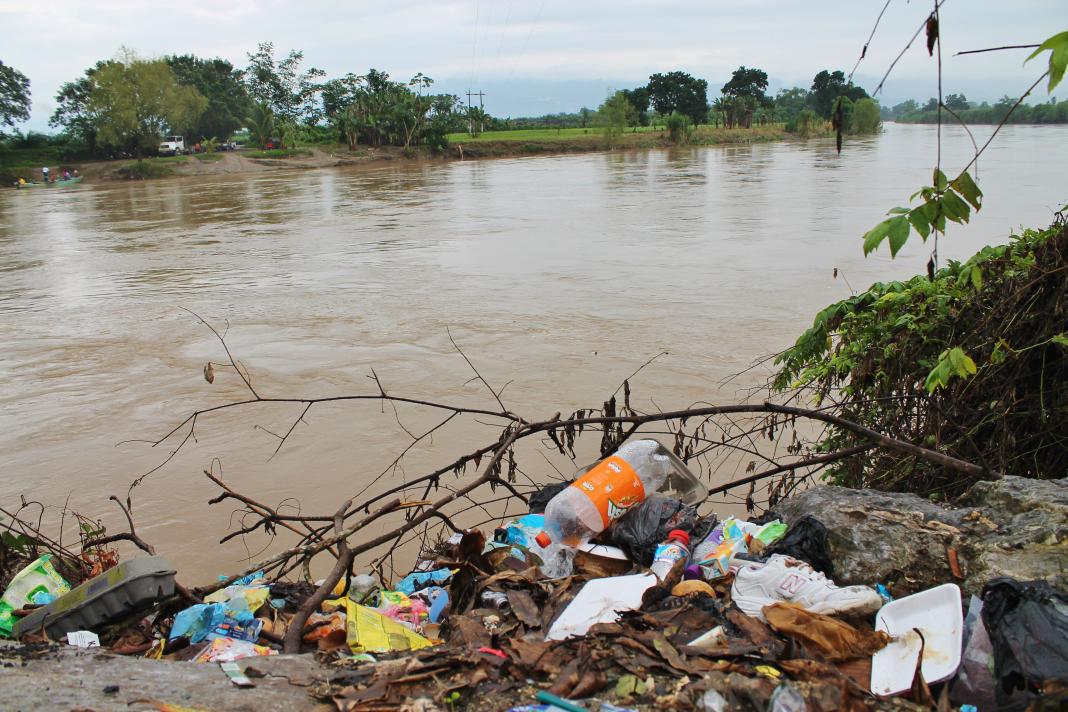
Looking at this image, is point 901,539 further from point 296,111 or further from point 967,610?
point 296,111

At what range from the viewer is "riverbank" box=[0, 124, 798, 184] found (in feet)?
137

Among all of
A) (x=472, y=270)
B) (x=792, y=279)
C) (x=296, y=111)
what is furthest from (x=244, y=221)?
(x=296, y=111)

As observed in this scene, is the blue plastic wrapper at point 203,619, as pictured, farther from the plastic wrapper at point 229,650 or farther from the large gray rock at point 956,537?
the large gray rock at point 956,537

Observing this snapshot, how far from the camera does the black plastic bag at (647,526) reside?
8.38 ft

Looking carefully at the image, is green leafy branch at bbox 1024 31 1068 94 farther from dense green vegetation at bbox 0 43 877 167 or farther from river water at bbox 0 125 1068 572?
Result: dense green vegetation at bbox 0 43 877 167

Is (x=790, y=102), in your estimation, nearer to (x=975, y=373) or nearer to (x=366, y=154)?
(x=366, y=154)

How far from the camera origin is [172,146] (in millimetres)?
49531

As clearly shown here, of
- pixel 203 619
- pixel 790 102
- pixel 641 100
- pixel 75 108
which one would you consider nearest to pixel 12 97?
pixel 75 108

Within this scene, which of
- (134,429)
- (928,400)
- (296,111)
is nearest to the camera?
(928,400)

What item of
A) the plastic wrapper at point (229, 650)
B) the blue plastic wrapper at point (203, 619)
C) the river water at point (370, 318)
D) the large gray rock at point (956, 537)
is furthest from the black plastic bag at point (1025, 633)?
the river water at point (370, 318)

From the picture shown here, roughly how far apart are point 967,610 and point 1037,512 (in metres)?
0.46

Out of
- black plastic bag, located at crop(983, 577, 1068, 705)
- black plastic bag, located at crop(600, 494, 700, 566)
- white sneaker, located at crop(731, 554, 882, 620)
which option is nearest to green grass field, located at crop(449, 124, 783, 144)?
black plastic bag, located at crop(600, 494, 700, 566)

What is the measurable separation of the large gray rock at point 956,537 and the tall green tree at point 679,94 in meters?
67.7

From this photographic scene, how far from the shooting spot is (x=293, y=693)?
1757mm
